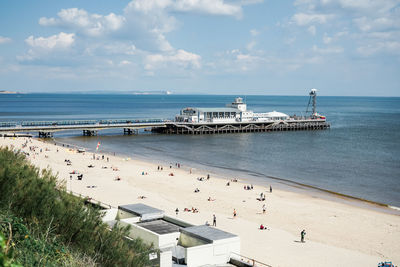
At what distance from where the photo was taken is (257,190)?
3531cm

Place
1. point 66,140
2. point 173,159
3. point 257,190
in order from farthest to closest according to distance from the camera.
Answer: point 66,140 < point 173,159 < point 257,190

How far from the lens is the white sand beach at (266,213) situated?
67.7 feet

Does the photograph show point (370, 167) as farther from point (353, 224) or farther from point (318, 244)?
point (318, 244)

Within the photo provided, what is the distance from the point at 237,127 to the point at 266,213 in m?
55.7

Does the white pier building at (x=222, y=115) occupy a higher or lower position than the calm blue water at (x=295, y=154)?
higher

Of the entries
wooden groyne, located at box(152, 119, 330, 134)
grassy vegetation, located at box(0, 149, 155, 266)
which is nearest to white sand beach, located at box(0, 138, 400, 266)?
grassy vegetation, located at box(0, 149, 155, 266)

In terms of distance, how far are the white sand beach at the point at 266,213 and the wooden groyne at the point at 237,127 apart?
116 feet

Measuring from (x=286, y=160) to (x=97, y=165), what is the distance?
23382 millimetres

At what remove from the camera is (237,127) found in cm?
8338

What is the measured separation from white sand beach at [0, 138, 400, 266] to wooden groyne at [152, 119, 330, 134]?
35435 millimetres

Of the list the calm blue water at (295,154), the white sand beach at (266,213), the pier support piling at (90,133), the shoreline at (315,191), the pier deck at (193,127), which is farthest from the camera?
the pier support piling at (90,133)

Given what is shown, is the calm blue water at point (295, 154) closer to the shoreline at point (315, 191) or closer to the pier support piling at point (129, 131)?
the shoreline at point (315, 191)

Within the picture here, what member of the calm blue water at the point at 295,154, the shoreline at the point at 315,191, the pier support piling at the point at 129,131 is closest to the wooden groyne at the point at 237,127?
the calm blue water at the point at 295,154

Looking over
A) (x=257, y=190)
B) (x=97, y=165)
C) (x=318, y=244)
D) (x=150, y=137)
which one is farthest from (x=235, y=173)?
(x=150, y=137)
